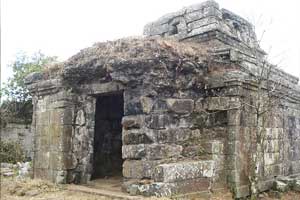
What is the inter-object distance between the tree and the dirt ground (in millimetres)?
6642

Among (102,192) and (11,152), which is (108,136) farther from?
(11,152)

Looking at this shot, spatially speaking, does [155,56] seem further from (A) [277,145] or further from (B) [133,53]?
(A) [277,145]

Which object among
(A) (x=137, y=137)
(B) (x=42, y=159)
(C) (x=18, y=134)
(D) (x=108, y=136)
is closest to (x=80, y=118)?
(B) (x=42, y=159)

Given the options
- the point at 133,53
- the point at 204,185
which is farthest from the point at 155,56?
the point at 204,185

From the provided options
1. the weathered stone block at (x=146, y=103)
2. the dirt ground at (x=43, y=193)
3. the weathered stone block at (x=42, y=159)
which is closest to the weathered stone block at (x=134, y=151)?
the weathered stone block at (x=146, y=103)

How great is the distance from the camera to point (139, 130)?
5.84m

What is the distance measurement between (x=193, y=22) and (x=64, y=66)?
2900 millimetres

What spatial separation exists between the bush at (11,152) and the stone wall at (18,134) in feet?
0.95

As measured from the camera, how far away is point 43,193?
655cm

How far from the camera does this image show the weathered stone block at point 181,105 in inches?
239

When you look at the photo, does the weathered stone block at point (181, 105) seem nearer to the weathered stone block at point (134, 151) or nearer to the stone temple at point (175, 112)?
the stone temple at point (175, 112)

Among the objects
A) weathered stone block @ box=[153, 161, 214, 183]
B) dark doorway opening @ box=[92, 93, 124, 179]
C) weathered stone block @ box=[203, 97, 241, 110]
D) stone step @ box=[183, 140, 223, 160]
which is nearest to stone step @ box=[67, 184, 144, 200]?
weathered stone block @ box=[153, 161, 214, 183]

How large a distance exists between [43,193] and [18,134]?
7.41m

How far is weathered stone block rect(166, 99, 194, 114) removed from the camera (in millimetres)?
6066
